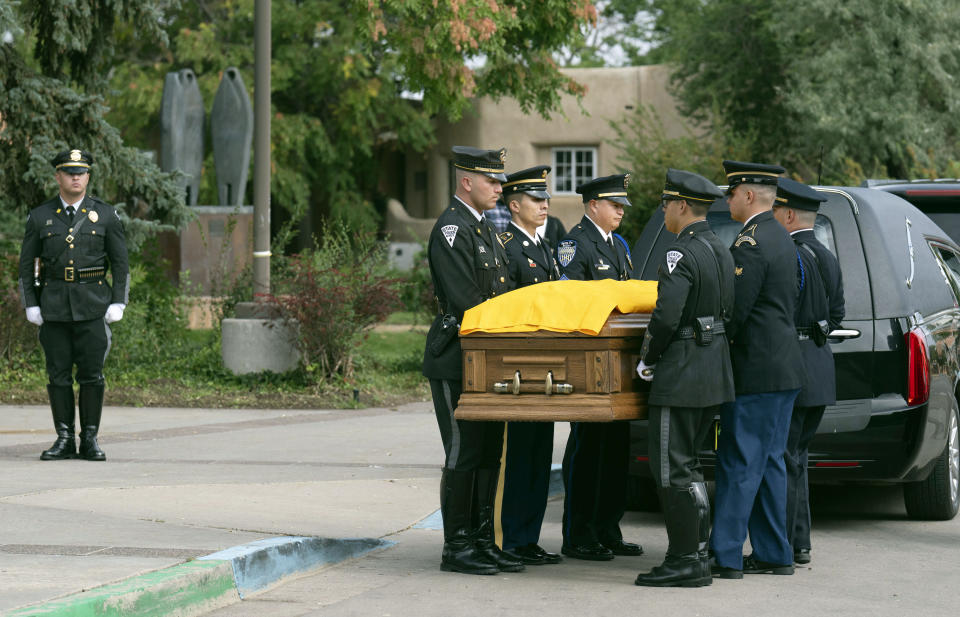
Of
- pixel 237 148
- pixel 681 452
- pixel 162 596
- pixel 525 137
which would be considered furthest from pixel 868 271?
pixel 525 137

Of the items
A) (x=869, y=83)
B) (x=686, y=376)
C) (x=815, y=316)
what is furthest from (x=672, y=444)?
(x=869, y=83)

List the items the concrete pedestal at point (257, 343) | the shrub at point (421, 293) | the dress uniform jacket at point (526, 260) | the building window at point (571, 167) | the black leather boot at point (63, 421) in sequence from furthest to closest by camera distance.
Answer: the building window at point (571, 167), the shrub at point (421, 293), the concrete pedestal at point (257, 343), the black leather boot at point (63, 421), the dress uniform jacket at point (526, 260)

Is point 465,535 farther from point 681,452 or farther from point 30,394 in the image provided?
point 30,394

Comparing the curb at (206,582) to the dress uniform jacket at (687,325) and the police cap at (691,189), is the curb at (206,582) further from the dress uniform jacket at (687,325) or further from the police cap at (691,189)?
the police cap at (691,189)

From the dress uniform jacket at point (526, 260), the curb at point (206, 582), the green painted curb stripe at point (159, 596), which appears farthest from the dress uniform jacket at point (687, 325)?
the green painted curb stripe at point (159, 596)

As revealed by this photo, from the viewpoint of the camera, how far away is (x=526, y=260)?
7289 mm

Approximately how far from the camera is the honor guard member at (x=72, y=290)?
9.68 m

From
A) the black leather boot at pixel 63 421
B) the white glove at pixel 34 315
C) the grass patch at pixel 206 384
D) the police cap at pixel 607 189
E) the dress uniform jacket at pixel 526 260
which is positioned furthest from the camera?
the grass patch at pixel 206 384

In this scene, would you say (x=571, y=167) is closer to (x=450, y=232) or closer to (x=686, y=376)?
(x=450, y=232)

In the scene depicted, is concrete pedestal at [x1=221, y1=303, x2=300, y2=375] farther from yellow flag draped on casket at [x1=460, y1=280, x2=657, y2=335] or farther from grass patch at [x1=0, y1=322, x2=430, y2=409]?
yellow flag draped on casket at [x1=460, y1=280, x2=657, y2=335]

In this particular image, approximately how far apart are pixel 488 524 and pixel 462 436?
0.48m

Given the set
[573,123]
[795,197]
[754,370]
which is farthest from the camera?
[573,123]

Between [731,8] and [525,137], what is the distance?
6.41 m

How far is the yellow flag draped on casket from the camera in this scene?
20.6ft
